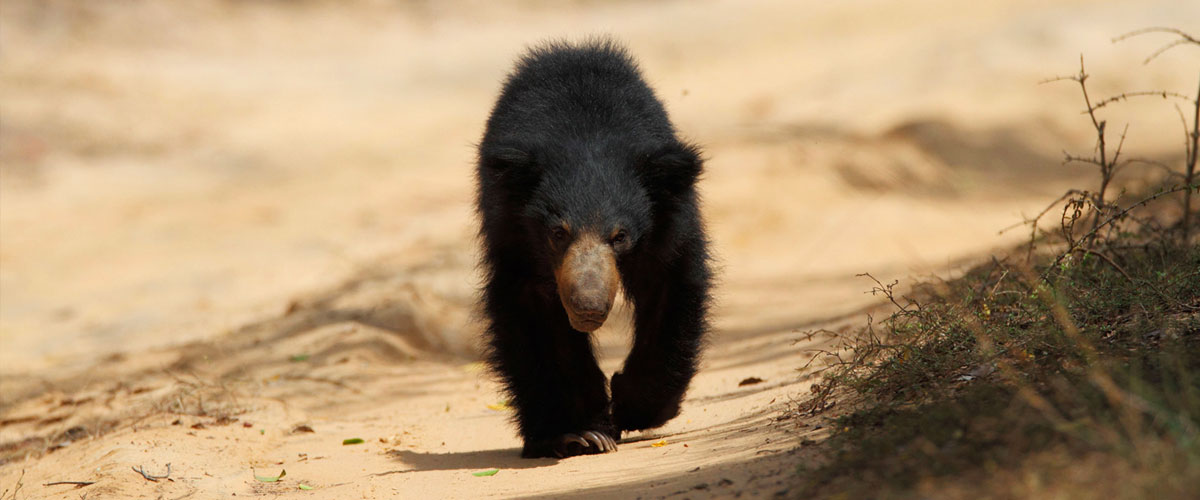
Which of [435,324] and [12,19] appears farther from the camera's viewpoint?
[12,19]

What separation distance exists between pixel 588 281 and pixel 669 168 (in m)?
0.81

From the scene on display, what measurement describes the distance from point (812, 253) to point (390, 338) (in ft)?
17.7

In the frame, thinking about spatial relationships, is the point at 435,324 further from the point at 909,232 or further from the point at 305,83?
the point at 305,83

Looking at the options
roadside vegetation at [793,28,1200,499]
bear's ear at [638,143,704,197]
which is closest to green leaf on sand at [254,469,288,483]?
bear's ear at [638,143,704,197]

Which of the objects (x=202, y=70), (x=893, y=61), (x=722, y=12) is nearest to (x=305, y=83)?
(x=202, y=70)

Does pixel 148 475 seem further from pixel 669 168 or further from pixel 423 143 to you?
pixel 423 143

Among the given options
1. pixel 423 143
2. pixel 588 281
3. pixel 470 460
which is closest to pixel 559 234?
pixel 588 281

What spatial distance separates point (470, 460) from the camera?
197 inches

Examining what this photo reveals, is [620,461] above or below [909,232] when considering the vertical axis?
below

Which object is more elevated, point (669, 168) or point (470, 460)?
point (669, 168)

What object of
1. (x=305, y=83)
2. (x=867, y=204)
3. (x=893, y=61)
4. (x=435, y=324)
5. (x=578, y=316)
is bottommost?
(x=578, y=316)

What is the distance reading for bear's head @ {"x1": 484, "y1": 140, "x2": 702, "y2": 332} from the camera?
14.3 ft

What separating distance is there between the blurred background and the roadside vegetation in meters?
3.36

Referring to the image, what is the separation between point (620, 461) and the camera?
4422mm
